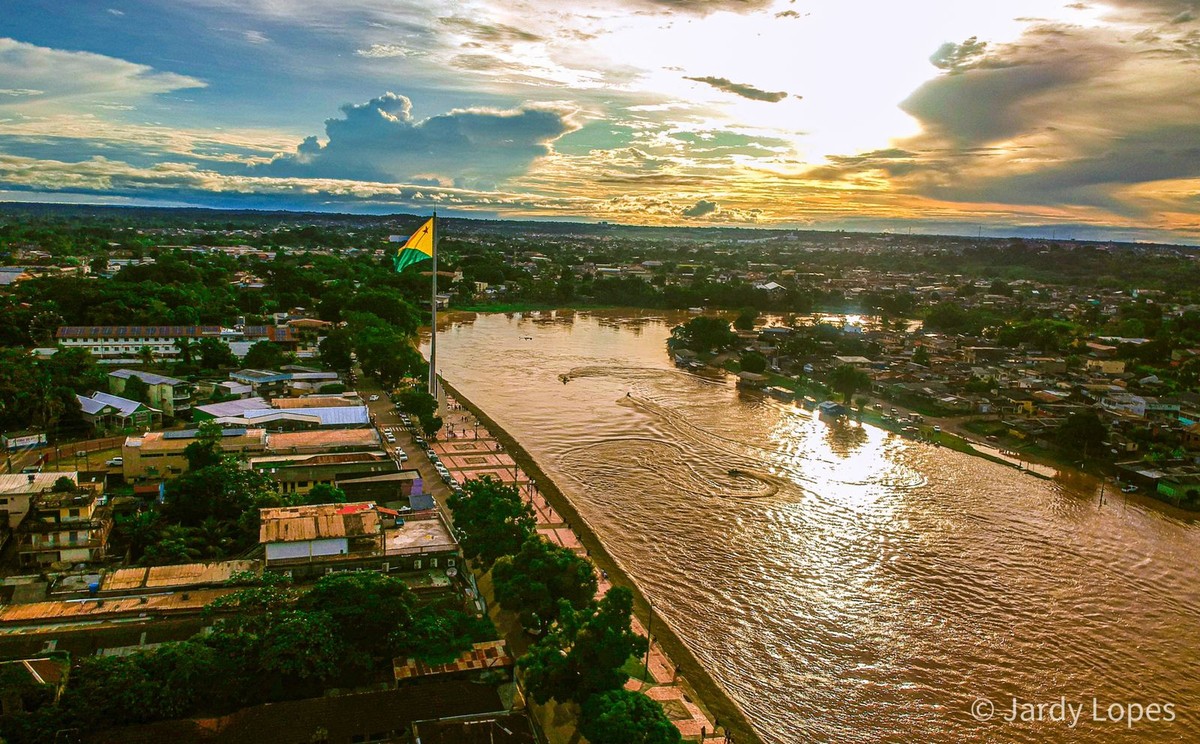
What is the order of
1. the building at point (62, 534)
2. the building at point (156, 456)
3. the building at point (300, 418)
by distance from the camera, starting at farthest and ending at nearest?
the building at point (300, 418)
the building at point (156, 456)
the building at point (62, 534)

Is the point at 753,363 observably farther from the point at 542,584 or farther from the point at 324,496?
the point at 542,584

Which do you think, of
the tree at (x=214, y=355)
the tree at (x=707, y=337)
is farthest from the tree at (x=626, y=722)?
the tree at (x=707, y=337)

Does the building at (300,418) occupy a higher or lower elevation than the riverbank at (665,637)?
higher

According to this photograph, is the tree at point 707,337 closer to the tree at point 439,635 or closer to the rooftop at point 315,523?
the rooftop at point 315,523

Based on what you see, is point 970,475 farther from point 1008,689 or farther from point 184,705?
point 184,705

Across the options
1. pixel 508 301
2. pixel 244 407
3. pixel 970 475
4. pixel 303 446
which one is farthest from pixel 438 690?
pixel 508 301

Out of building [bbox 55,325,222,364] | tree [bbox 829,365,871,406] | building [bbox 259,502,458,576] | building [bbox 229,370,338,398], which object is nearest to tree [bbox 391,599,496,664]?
building [bbox 259,502,458,576]
